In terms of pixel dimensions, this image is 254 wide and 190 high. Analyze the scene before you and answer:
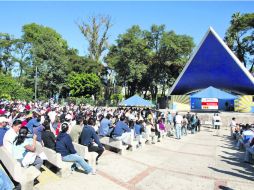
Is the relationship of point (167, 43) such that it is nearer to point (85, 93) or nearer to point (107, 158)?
point (85, 93)

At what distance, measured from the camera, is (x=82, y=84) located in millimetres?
43875

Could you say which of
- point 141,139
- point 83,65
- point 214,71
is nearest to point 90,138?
point 141,139

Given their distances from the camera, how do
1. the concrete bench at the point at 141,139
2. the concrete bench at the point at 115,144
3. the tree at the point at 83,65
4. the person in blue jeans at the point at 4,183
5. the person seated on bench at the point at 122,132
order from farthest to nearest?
1. the tree at the point at 83,65
2. the concrete bench at the point at 141,139
3. the person seated on bench at the point at 122,132
4. the concrete bench at the point at 115,144
5. the person in blue jeans at the point at 4,183

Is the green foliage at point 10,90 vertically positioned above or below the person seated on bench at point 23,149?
above

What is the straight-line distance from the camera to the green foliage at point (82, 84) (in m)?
43.3

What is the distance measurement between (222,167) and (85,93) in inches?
1420

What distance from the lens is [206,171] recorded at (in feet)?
29.8

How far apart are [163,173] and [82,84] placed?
36324mm

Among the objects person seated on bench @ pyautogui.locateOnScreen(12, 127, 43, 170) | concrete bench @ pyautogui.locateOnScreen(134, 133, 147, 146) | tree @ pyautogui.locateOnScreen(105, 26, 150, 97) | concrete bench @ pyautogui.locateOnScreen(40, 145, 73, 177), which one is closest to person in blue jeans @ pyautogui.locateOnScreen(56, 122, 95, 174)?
concrete bench @ pyautogui.locateOnScreen(40, 145, 73, 177)

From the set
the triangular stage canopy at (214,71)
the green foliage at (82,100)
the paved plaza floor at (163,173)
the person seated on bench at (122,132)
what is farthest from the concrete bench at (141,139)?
the green foliage at (82,100)

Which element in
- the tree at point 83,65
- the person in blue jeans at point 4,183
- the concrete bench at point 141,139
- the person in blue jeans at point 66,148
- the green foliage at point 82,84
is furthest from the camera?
the tree at point 83,65

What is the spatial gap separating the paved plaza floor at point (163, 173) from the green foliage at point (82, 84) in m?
31.5

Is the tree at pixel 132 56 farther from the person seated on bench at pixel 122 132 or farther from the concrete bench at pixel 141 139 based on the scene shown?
the person seated on bench at pixel 122 132

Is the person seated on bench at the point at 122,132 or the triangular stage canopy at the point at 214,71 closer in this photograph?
the person seated on bench at the point at 122,132
